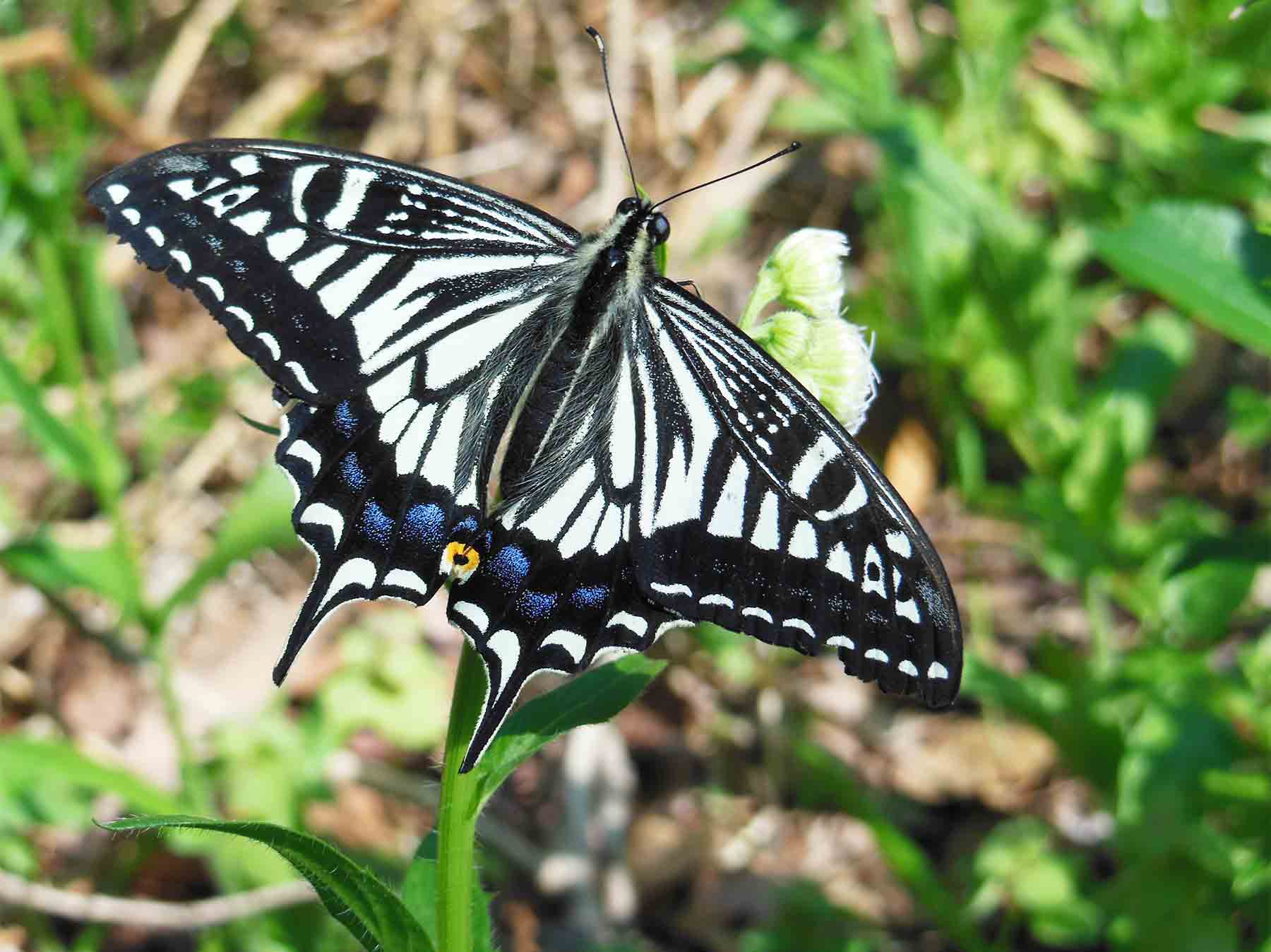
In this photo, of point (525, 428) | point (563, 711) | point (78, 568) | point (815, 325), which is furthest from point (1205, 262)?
point (78, 568)

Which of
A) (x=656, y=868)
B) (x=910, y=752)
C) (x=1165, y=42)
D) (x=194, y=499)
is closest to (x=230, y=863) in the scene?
(x=656, y=868)

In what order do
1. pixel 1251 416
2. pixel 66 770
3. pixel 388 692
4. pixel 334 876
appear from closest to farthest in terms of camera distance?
pixel 334 876, pixel 66 770, pixel 1251 416, pixel 388 692

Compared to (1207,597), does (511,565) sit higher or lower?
lower

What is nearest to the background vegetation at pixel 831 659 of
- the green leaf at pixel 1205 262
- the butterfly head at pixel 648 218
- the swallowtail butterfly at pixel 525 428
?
the green leaf at pixel 1205 262

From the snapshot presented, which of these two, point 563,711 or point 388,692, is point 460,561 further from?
point 388,692

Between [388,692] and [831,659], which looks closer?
[388,692]

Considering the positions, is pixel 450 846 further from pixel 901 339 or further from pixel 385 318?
Result: pixel 901 339
